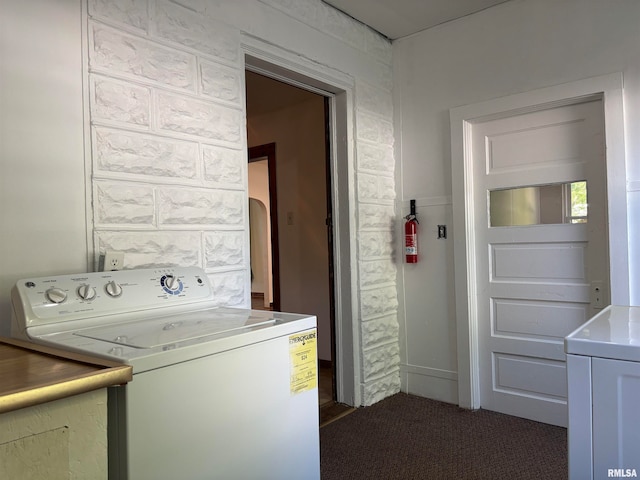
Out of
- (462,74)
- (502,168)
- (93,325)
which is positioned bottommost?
(93,325)

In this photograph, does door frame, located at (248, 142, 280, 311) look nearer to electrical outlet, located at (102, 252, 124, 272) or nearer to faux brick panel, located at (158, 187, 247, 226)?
faux brick panel, located at (158, 187, 247, 226)

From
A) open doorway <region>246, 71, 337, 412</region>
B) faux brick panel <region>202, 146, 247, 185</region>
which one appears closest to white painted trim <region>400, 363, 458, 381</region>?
open doorway <region>246, 71, 337, 412</region>

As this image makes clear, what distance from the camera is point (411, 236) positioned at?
304 centimetres

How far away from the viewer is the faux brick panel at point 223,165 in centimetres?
205

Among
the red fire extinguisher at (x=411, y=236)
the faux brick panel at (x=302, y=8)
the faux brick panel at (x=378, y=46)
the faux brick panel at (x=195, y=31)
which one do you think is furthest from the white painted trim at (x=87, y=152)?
the red fire extinguisher at (x=411, y=236)

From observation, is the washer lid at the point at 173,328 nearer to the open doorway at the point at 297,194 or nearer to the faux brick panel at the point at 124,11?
the faux brick panel at the point at 124,11

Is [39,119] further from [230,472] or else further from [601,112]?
[601,112]

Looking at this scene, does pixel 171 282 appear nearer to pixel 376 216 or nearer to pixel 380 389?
pixel 376 216

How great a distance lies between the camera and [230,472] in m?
1.21

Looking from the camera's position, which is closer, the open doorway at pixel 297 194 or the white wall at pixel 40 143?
the white wall at pixel 40 143

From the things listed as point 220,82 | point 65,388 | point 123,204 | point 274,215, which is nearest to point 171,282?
point 123,204

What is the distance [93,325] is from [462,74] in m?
2.51

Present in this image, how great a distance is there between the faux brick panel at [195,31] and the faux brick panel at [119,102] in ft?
0.92

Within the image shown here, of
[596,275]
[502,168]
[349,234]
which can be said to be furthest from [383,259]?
[596,275]
